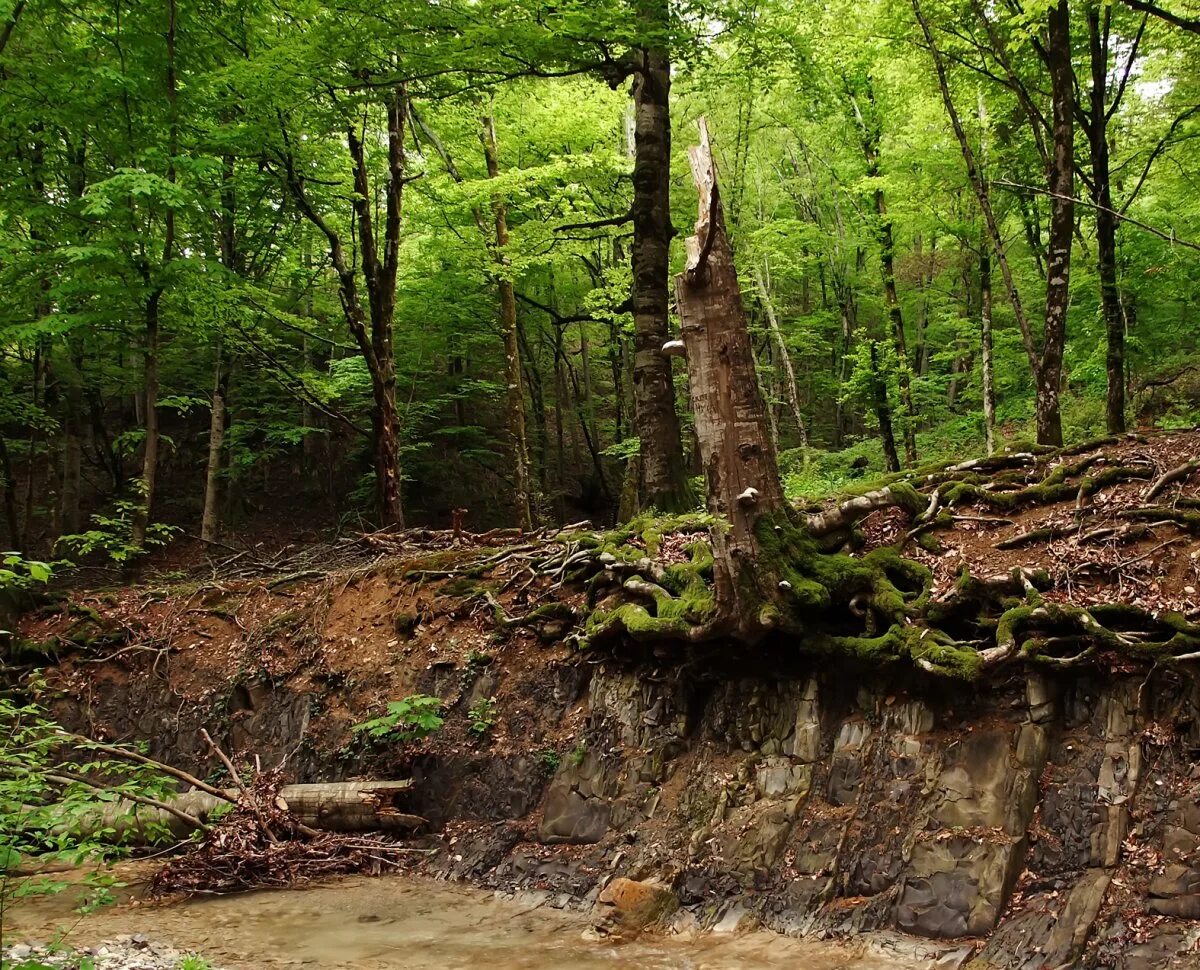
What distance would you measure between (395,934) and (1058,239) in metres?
10.7

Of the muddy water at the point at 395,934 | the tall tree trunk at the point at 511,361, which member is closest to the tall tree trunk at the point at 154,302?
the muddy water at the point at 395,934

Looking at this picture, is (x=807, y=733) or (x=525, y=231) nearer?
(x=807, y=733)

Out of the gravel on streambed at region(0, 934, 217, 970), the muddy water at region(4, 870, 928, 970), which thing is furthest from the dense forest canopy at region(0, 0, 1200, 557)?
the gravel on streambed at region(0, 934, 217, 970)

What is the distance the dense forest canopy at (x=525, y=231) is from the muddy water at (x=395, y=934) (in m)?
5.07

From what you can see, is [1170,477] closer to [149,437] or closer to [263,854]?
[263,854]

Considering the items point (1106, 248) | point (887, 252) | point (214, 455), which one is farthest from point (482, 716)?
point (887, 252)

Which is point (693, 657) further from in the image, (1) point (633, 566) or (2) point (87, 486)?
(2) point (87, 486)

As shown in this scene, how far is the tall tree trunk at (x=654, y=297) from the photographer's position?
1028cm

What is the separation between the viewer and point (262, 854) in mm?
7250

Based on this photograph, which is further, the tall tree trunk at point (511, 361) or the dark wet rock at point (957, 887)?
the tall tree trunk at point (511, 361)

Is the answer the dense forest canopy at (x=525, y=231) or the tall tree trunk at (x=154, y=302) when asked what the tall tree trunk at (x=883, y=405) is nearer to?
the dense forest canopy at (x=525, y=231)

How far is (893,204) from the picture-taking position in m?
17.5

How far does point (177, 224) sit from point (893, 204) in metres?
15.1

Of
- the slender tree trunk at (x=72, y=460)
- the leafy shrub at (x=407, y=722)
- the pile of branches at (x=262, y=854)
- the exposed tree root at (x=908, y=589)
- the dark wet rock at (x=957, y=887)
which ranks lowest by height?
the pile of branches at (x=262, y=854)
